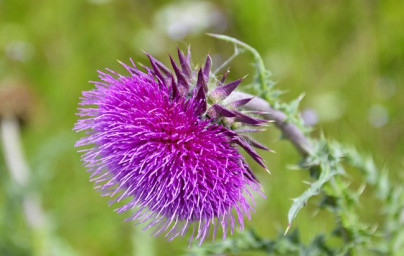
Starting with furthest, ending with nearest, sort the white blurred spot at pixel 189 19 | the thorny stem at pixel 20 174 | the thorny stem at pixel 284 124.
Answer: the white blurred spot at pixel 189 19, the thorny stem at pixel 20 174, the thorny stem at pixel 284 124

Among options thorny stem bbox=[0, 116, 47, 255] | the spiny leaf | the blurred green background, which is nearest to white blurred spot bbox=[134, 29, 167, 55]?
the blurred green background

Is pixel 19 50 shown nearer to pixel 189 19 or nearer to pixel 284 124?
pixel 189 19

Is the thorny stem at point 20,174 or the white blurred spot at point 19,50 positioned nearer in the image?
the thorny stem at point 20,174

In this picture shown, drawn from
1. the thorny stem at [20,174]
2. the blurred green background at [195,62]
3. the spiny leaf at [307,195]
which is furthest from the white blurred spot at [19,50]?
the spiny leaf at [307,195]

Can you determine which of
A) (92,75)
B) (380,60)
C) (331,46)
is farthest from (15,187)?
(380,60)

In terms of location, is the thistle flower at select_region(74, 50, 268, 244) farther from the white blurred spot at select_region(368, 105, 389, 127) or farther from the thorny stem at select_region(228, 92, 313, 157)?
the white blurred spot at select_region(368, 105, 389, 127)

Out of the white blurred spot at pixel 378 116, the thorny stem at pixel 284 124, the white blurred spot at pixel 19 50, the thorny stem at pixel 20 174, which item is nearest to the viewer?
the thorny stem at pixel 284 124

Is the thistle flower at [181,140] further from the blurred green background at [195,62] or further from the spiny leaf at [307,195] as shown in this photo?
the blurred green background at [195,62]
